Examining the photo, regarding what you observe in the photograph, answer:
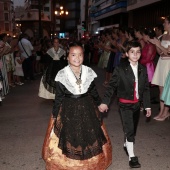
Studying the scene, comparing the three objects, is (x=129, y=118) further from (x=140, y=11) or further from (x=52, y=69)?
(x=140, y=11)

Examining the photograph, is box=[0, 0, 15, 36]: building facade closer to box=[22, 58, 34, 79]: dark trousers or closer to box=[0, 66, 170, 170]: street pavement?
box=[22, 58, 34, 79]: dark trousers

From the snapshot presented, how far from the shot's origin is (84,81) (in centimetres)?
338

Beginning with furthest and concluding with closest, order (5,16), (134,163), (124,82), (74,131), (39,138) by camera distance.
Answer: (5,16) < (39,138) < (134,163) < (124,82) < (74,131)

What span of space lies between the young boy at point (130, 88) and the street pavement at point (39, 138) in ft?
1.44

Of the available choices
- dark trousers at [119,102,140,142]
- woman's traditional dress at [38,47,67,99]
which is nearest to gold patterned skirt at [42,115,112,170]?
dark trousers at [119,102,140,142]

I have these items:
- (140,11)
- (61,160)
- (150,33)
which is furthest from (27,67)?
(140,11)

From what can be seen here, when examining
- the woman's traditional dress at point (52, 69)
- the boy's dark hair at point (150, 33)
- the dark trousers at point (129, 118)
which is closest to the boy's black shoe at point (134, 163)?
the dark trousers at point (129, 118)

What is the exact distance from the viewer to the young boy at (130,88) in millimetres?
3703

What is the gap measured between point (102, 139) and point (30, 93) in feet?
20.4

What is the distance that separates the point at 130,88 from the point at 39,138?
2169 mm

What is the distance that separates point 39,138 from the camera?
4.99 m

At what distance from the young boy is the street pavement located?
0.44m

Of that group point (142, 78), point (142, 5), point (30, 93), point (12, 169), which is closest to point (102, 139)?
point (142, 78)

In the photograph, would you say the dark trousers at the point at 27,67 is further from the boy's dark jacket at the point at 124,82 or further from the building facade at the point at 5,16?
the building facade at the point at 5,16
